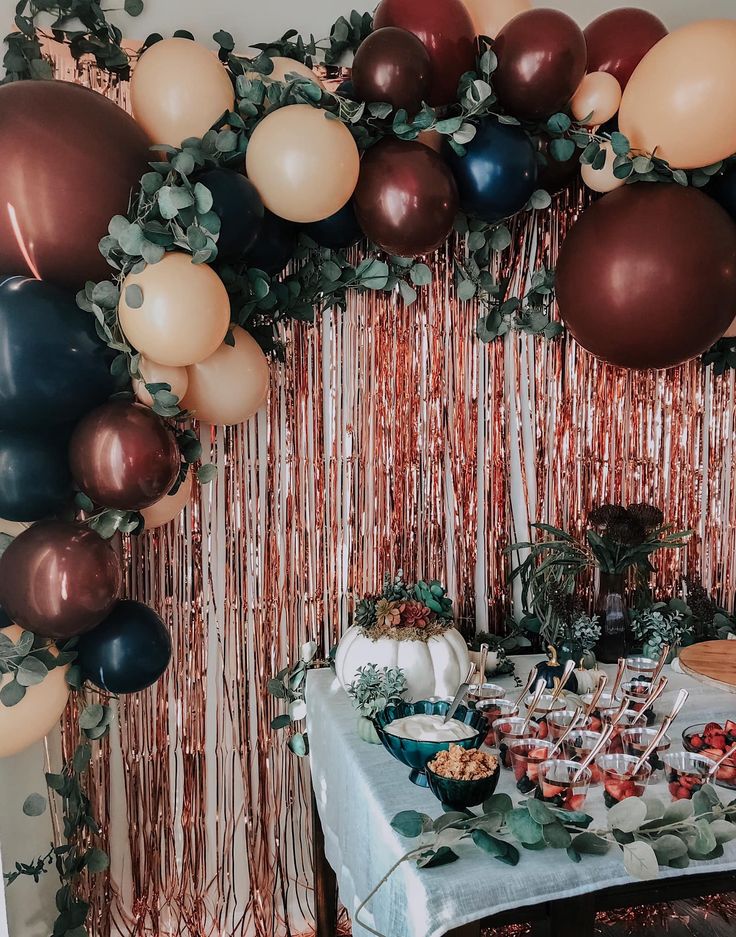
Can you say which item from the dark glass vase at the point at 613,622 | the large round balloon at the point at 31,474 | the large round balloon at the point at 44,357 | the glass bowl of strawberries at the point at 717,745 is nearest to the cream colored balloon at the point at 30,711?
the large round balloon at the point at 31,474

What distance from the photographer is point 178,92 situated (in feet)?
4.28

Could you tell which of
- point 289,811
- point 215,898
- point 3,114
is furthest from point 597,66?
point 215,898

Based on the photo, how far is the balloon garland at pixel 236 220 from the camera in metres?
1.19

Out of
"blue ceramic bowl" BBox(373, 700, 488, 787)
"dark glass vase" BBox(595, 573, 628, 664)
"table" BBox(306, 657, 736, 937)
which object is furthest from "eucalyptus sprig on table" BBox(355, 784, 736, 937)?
"dark glass vase" BBox(595, 573, 628, 664)

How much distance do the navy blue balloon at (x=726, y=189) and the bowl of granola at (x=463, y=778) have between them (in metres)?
1.17

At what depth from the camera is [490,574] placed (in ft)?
6.26

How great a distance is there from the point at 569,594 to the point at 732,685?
608mm

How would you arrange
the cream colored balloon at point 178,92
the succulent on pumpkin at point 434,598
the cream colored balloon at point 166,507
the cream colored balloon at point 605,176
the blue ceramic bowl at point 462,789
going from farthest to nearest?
the succulent on pumpkin at point 434,598 < the cream colored balloon at point 605,176 < the cream colored balloon at point 166,507 < the cream colored balloon at point 178,92 < the blue ceramic bowl at point 462,789

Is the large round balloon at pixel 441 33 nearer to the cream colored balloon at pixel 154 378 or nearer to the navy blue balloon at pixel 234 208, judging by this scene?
the navy blue balloon at pixel 234 208

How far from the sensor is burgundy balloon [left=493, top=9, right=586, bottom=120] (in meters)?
1.36

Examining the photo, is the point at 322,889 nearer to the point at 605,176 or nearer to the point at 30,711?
the point at 30,711

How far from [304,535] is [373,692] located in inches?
19.0

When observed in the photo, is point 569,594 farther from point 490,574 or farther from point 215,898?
point 215,898

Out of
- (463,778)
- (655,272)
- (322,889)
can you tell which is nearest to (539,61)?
(655,272)
